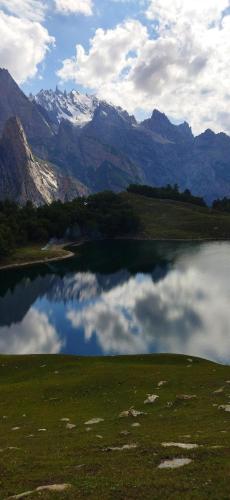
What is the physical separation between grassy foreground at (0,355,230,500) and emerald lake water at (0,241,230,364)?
2469 centimetres

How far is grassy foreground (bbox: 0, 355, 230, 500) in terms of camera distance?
2081 cm

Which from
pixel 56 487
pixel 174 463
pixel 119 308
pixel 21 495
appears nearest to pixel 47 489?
pixel 56 487

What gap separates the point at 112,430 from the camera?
3366 cm

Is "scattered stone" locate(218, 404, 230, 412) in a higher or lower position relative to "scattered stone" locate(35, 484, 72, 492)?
lower

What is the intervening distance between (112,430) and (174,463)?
36.9ft

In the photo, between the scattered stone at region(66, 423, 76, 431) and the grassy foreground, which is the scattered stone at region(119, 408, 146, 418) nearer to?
the grassy foreground

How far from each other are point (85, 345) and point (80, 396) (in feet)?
152

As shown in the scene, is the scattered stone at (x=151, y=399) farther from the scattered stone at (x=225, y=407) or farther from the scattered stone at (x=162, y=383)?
the scattered stone at (x=225, y=407)

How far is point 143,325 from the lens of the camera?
105 metres

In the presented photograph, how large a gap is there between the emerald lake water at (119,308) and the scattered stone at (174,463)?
5738cm

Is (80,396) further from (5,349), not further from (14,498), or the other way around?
(5,349)

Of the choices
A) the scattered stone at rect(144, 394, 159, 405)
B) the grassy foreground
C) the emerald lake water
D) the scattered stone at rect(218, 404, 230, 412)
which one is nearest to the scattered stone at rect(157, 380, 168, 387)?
the grassy foreground

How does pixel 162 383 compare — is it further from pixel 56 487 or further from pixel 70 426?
pixel 56 487

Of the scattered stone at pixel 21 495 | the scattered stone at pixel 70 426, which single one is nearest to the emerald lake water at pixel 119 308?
the scattered stone at pixel 70 426
